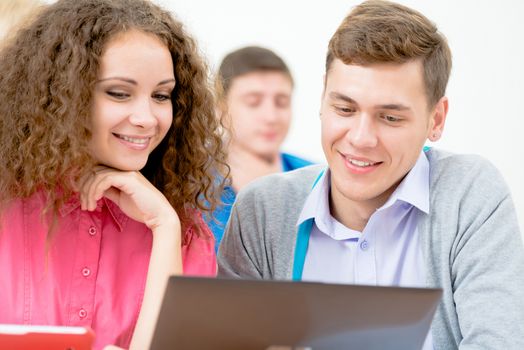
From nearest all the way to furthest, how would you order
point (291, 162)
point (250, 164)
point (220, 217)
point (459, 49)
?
point (220, 217) → point (291, 162) → point (250, 164) → point (459, 49)

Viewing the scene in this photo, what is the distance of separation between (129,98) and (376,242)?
0.72 m

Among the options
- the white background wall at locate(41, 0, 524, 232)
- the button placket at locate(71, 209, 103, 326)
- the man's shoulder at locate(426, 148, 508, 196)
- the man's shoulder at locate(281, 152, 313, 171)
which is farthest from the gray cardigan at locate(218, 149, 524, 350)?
the white background wall at locate(41, 0, 524, 232)

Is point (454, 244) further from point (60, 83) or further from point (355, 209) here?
point (60, 83)

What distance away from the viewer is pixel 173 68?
79.5 inches

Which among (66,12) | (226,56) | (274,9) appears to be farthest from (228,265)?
(274,9)

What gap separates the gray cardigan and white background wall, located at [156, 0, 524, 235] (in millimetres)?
2129

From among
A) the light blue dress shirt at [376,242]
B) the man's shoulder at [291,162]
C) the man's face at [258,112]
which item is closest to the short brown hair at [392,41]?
the light blue dress shirt at [376,242]

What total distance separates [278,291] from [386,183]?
81cm

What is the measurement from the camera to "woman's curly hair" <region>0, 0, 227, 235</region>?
185 centimetres

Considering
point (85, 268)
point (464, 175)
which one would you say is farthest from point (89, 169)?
point (464, 175)

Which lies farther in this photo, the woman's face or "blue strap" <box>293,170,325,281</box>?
"blue strap" <box>293,170,325,281</box>

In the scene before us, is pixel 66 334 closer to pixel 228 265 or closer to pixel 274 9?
pixel 228 265

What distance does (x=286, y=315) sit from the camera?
4.46ft

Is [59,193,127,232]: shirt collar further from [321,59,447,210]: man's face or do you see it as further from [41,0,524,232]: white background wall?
[41,0,524,232]: white background wall
